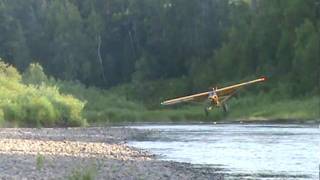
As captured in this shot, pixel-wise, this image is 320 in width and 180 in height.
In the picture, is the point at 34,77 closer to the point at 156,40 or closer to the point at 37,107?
the point at 37,107

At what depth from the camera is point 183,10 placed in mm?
122250

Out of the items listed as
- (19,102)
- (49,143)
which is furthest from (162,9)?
(49,143)

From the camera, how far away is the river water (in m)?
35.2

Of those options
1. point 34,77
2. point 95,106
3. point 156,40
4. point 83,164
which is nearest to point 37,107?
point 34,77

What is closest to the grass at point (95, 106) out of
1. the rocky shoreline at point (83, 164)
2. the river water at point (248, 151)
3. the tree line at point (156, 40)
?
the tree line at point (156, 40)

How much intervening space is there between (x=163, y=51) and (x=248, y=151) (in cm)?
7993

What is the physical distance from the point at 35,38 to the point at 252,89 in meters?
39.9

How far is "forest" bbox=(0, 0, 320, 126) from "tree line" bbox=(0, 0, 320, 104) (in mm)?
142

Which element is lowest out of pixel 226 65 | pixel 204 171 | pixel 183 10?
pixel 204 171

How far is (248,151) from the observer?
46.3 m

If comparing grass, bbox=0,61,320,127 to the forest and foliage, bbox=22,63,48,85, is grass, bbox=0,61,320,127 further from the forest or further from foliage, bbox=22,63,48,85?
the forest

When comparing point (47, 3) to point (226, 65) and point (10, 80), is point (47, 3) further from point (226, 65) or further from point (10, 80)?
point (10, 80)

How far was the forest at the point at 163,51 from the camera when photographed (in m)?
99.4

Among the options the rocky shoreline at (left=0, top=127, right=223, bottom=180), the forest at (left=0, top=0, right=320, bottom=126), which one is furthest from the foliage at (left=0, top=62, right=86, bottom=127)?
the rocky shoreline at (left=0, top=127, right=223, bottom=180)
